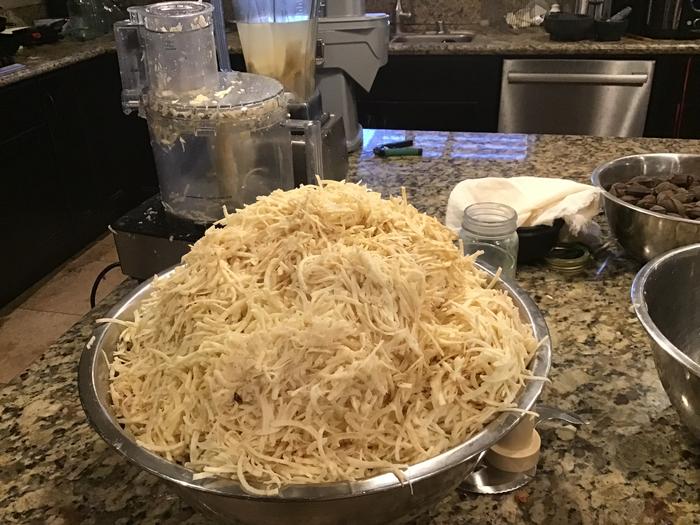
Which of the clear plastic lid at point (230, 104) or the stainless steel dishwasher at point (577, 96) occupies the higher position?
the clear plastic lid at point (230, 104)

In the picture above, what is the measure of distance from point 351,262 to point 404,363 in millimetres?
125

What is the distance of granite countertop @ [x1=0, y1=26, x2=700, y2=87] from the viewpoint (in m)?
2.89

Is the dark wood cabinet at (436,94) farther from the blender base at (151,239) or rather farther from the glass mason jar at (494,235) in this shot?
the glass mason jar at (494,235)

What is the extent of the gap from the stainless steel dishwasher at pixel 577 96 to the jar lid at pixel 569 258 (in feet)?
6.83

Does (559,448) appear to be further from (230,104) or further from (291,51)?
(291,51)

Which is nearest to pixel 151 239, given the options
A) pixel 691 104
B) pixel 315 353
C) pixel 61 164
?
pixel 315 353

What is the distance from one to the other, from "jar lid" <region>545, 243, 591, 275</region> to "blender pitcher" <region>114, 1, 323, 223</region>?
0.50 meters

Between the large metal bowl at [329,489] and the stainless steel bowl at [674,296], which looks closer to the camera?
the large metal bowl at [329,489]

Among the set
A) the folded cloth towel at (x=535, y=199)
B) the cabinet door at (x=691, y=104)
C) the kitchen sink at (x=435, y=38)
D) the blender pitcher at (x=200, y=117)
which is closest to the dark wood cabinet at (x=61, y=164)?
the kitchen sink at (x=435, y=38)

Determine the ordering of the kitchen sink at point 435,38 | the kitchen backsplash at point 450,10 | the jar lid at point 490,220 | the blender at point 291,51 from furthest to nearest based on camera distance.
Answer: the kitchen backsplash at point 450,10 < the kitchen sink at point 435,38 < the blender at point 291,51 < the jar lid at point 490,220

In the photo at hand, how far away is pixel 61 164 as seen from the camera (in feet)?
9.80

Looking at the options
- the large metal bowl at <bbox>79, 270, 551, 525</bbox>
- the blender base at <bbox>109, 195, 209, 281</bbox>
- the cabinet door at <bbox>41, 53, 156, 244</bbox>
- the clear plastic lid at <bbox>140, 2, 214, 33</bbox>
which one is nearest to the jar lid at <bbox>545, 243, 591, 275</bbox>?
the large metal bowl at <bbox>79, 270, 551, 525</bbox>

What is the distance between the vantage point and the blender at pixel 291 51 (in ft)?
4.87

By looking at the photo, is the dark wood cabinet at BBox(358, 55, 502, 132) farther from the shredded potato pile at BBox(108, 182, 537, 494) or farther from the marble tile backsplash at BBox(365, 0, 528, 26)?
the shredded potato pile at BBox(108, 182, 537, 494)
